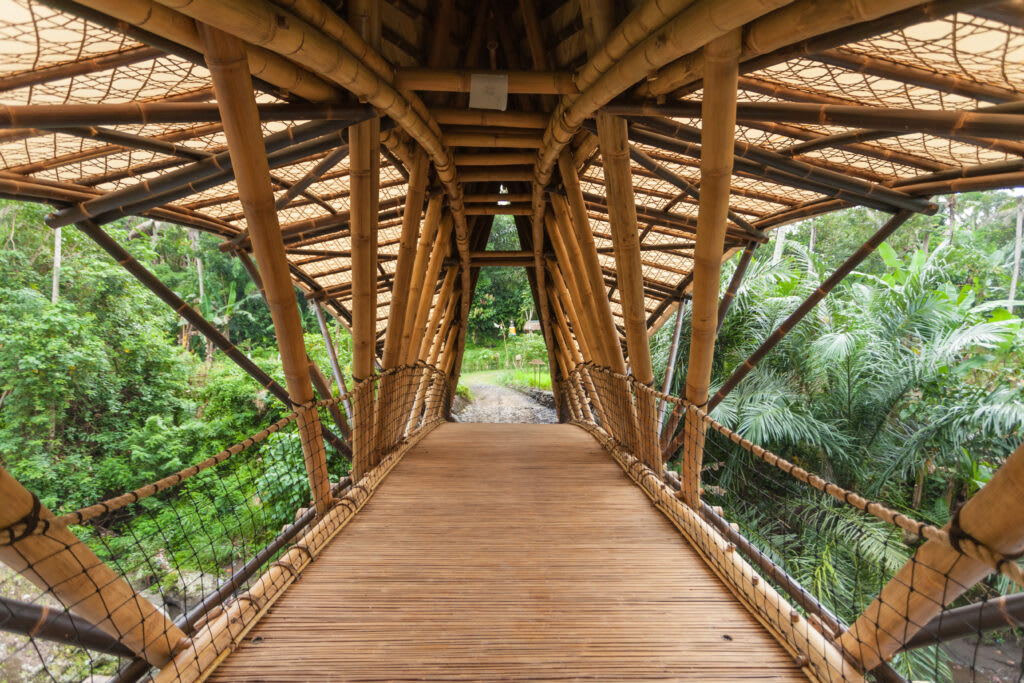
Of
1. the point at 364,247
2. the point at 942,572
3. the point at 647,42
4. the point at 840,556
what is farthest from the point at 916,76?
the point at 840,556

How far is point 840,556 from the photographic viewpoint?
20.9ft

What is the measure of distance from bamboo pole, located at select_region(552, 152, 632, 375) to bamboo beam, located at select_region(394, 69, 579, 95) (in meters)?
1.05

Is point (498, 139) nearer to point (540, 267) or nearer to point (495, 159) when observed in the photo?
point (495, 159)

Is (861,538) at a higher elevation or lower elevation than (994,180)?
lower

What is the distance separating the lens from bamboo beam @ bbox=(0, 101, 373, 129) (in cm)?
228

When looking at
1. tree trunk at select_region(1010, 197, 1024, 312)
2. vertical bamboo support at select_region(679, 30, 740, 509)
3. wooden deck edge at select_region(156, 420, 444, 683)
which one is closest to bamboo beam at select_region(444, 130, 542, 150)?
vertical bamboo support at select_region(679, 30, 740, 509)

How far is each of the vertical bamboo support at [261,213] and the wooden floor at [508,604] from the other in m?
0.64

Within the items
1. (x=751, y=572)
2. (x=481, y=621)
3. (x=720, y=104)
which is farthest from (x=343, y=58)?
(x=751, y=572)

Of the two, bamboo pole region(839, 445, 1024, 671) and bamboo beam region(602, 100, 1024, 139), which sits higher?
bamboo beam region(602, 100, 1024, 139)

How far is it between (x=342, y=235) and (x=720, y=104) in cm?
476

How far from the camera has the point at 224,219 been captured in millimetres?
5250

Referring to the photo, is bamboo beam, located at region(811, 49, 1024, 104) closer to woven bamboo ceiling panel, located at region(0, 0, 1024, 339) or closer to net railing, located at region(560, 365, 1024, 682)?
woven bamboo ceiling panel, located at region(0, 0, 1024, 339)

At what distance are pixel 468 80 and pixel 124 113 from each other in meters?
1.92

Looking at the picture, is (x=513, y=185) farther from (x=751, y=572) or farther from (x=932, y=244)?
(x=932, y=244)
